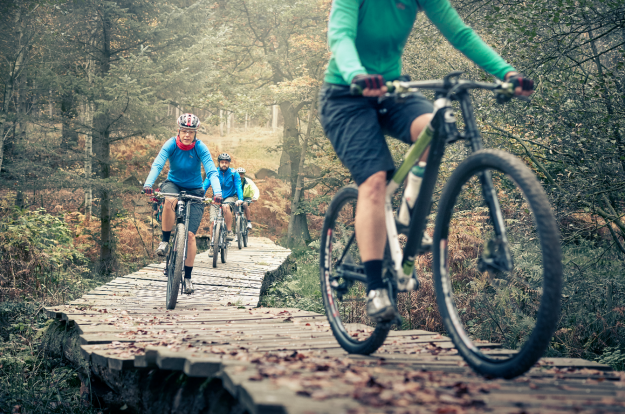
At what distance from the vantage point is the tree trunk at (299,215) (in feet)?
68.7

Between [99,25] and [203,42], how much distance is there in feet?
9.82

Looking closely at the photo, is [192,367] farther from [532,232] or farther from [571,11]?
[571,11]

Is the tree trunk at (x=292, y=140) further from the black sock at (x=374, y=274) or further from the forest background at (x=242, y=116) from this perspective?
the black sock at (x=374, y=274)

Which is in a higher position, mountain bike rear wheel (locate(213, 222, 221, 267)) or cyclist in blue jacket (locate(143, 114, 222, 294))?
cyclist in blue jacket (locate(143, 114, 222, 294))

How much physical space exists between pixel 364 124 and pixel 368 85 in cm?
35

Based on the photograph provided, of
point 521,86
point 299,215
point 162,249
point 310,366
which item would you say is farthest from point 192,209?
point 299,215

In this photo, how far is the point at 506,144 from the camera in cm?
758

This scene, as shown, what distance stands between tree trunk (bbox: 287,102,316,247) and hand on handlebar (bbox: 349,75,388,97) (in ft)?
60.3

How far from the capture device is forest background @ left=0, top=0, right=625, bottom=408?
629 cm

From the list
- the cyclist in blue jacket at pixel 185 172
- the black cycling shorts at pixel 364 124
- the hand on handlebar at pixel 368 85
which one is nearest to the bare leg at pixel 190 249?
the cyclist in blue jacket at pixel 185 172

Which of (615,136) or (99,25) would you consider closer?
(615,136)

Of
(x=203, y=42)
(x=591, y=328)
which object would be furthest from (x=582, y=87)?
(x=203, y=42)

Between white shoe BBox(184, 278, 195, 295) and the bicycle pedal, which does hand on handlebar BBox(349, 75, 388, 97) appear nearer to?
Result: the bicycle pedal

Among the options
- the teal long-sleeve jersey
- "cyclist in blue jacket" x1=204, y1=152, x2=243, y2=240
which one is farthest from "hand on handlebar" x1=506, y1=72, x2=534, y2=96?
"cyclist in blue jacket" x1=204, y1=152, x2=243, y2=240
